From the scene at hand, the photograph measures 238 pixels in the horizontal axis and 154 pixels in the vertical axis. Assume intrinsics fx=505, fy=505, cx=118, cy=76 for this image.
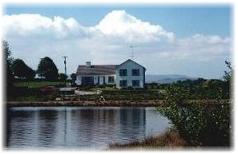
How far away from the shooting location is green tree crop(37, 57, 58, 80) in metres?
76.8

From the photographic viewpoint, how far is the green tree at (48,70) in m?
76.8

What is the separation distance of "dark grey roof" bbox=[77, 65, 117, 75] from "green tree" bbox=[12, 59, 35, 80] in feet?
30.1

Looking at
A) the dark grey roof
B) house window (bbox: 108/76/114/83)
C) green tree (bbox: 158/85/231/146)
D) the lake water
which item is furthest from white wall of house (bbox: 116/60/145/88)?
green tree (bbox: 158/85/231/146)

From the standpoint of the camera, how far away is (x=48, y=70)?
7725 cm

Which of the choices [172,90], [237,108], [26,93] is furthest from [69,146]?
[26,93]

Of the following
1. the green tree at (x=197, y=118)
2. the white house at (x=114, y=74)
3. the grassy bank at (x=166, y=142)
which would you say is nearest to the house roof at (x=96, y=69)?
the white house at (x=114, y=74)

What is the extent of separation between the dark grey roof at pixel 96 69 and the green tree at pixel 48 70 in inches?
353

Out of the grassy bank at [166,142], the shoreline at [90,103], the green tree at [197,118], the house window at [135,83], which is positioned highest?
the house window at [135,83]

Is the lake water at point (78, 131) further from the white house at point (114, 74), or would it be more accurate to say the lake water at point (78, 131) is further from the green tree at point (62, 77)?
the green tree at point (62, 77)

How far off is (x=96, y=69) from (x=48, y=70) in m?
11.4

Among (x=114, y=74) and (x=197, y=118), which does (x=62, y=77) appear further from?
(x=197, y=118)

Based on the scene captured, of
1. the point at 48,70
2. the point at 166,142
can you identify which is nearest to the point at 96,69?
the point at 48,70

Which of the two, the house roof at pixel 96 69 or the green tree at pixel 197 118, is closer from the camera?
the green tree at pixel 197 118

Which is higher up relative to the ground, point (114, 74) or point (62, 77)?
point (114, 74)
